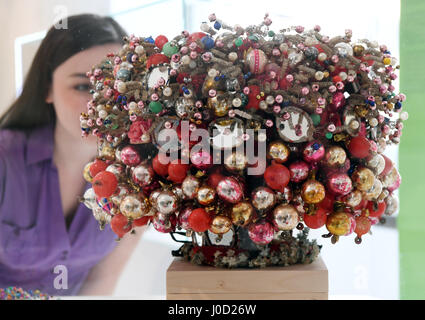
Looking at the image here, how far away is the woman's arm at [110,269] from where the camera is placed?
58.0 inches

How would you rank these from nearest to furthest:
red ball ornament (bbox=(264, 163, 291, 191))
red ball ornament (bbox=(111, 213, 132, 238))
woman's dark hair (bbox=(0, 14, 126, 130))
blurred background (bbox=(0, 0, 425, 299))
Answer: red ball ornament (bbox=(264, 163, 291, 191)) → red ball ornament (bbox=(111, 213, 132, 238)) → blurred background (bbox=(0, 0, 425, 299)) → woman's dark hair (bbox=(0, 14, 126, 130))

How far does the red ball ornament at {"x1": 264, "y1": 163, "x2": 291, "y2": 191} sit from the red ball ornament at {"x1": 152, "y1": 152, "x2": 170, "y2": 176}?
0.60 ft

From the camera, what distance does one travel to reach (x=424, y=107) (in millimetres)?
1264

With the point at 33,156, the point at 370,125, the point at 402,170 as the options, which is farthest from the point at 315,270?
the point at 33,156

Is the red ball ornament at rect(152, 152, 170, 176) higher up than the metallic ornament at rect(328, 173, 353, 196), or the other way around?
the red ball ornament at rect(152, 152, 170, 176)

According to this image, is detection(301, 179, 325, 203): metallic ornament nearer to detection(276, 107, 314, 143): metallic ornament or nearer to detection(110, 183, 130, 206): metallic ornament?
detection(276, 107, 314, 143): metallic ornament

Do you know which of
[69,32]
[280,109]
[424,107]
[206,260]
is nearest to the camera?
[280,109]

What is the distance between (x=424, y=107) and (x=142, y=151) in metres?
0.94

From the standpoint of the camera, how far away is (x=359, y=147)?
0.73 meters

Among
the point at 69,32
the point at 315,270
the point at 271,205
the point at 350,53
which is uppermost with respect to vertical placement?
the point at 69,32

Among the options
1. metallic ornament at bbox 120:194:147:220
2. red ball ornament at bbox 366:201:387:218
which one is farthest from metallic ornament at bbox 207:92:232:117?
red ball ornament at bbox 366:201:387:218

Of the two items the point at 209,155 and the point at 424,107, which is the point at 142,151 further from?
the point at 424,107

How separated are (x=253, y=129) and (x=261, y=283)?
301mm

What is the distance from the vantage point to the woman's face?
1.38m
